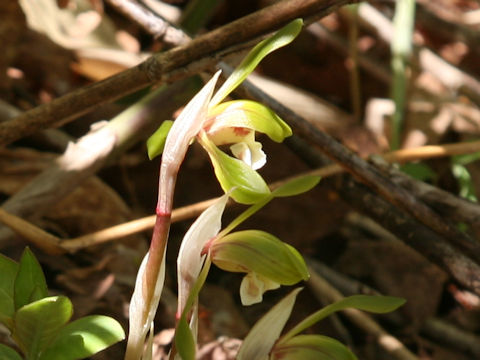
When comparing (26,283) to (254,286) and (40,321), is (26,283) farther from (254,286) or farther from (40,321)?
(254,286)

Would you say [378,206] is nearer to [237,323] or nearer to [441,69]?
[237,323]

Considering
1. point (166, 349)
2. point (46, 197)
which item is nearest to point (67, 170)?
point (46, 197)

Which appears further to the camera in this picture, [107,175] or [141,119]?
[107,175]

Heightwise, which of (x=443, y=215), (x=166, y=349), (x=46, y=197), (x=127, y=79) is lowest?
(x=166, y=349)

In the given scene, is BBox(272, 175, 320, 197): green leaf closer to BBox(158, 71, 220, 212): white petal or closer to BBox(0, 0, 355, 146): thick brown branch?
BBox(158, 71, 220, 212): white petal

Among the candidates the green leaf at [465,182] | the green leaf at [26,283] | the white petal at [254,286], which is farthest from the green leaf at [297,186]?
the green leaf at [465,182]

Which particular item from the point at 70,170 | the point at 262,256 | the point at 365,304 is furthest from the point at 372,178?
the point at 70,170
